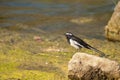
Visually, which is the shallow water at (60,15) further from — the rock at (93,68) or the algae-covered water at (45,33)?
the rock at (93,68)

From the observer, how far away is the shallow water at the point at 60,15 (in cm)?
2070

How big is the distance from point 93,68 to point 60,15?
12198 millimetres

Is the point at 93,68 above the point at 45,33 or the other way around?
above

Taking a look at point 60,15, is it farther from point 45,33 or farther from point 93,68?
point 93,68

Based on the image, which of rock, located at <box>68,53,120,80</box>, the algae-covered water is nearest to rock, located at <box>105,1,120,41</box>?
the algae-covered water

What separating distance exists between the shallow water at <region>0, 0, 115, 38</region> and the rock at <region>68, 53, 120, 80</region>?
7471 millimetres

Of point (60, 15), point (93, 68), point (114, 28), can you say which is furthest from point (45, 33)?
point (93, 68)

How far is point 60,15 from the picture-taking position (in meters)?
23.4

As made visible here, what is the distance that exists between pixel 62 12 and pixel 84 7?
6.06 ft

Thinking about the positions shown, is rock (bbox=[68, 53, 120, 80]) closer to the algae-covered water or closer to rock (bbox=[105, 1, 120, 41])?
the algae-covered water

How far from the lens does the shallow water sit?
67.9 feet

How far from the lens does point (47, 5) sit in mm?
25547

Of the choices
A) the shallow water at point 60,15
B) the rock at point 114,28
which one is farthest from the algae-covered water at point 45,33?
the rock at point 114,28

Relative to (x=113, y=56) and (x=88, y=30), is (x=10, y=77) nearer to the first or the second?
(x=113, y=56)
